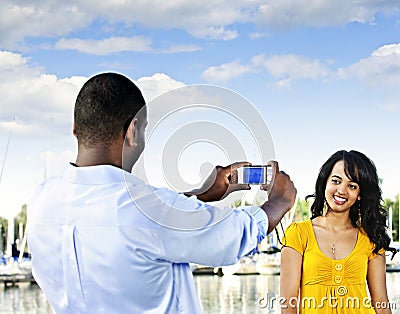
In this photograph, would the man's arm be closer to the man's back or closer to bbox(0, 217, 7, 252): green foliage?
the man's back

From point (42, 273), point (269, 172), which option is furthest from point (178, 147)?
point (42, 273)

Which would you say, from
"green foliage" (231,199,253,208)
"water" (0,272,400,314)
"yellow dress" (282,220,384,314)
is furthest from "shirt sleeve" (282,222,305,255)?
"water" (0,272,400,314)

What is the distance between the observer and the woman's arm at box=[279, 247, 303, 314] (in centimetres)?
277

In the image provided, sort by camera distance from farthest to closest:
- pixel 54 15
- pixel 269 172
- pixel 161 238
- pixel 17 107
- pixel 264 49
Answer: pixel 264 49 → pixel 54 15 → pixel 17 107 → pixel 269 172 → pixel 161 238

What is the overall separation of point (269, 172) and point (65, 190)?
0.38 meters

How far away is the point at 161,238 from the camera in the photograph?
1.38m

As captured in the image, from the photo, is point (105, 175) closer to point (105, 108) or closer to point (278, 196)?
point (105, 108)

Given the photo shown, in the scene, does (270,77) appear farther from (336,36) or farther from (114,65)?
(114,65)

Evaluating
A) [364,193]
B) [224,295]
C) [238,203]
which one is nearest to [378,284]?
[364,193]

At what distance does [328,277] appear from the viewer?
2885 mm

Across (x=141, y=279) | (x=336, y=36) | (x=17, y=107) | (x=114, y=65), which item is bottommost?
(x=141, y=279)

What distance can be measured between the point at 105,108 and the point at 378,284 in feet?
5.91

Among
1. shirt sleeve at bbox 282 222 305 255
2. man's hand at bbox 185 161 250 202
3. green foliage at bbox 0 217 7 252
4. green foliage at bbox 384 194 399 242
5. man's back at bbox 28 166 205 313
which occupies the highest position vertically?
green foliage at bbox 384 194 399 242

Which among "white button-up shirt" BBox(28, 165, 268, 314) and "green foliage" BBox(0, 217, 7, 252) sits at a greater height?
"green foliage" BBox(0, 217, 7, 252)
